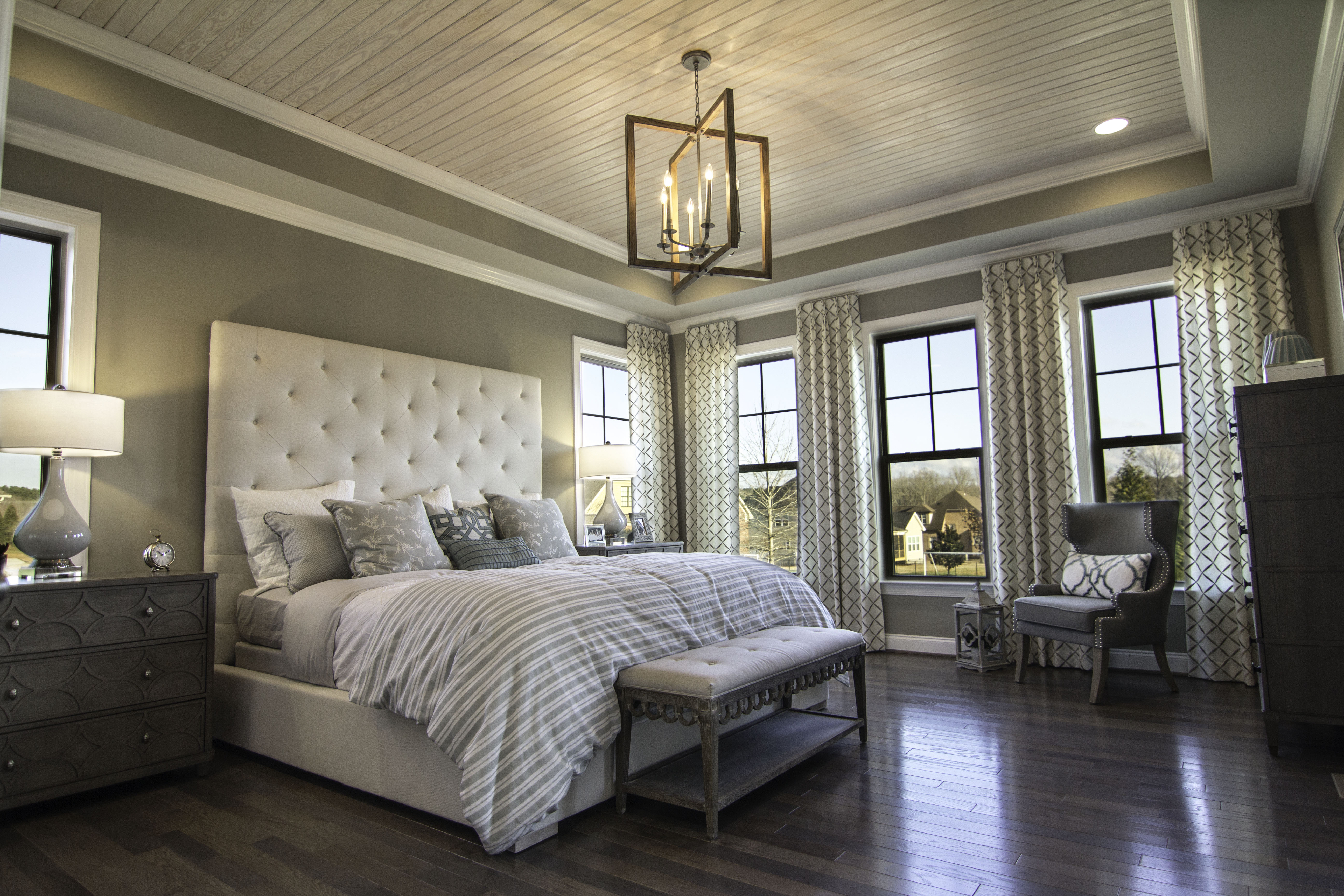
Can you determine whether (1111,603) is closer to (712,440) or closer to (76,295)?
(712,440)

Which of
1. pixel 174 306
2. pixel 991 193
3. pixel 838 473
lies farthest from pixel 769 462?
pixel 174 306

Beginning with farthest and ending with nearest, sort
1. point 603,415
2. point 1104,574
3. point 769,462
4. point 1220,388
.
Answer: point 769,462
point 603,415
point 1220,388
point 1104,574

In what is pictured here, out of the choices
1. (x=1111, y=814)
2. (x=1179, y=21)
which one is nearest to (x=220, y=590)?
(x=1111, y=814)

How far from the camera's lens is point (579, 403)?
6.08m

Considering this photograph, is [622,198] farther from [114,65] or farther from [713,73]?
[114,65]

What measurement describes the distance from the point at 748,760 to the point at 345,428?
110 inches

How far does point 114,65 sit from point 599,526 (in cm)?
370

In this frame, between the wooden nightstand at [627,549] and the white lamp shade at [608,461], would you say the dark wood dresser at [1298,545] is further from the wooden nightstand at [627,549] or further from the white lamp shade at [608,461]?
the white lamp shade at [608,461]

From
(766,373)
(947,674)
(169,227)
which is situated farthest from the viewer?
(766,373)

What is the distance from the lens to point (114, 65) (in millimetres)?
3314

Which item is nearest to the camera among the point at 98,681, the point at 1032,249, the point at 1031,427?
the point at 98,681

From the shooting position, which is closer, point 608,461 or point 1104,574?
point 1104,574

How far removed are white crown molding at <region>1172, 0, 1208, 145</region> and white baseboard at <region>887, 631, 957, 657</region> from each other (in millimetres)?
3307

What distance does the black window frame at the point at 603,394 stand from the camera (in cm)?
611
